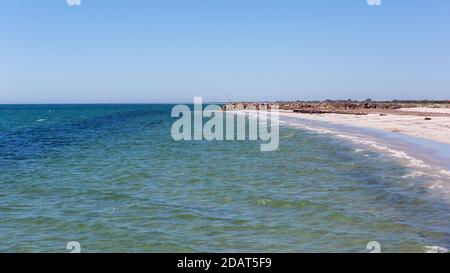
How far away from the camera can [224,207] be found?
15.0 meters

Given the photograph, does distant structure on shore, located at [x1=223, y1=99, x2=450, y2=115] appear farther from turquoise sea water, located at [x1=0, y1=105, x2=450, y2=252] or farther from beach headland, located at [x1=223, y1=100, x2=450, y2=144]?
turquoise sea water, located at [x1=0, y1=105, x2=450, y2=252]

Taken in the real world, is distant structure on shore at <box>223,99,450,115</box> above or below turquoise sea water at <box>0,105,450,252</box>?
above

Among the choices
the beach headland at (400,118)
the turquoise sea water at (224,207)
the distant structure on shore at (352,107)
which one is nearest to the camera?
the turquoise sea water at (224,207)

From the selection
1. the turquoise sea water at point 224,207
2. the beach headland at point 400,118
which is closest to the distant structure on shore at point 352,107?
the beach headland at point 400,118

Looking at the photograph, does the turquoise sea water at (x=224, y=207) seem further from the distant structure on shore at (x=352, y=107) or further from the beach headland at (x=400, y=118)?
the distant structure on shore at (x=352, y=107)

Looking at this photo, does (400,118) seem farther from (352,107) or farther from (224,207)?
(224,207)

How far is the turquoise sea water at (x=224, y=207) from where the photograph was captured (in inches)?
446

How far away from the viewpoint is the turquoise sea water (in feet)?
37.2

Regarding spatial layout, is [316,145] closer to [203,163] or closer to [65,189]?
[203,163]

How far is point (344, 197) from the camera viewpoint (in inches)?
632

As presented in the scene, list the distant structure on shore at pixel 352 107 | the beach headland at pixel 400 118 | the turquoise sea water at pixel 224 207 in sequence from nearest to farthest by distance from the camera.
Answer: the turquoise sea water at pixel 224 207 < the beach headland at pixel 400 118 < the distant structure on shore at pixel 352 107

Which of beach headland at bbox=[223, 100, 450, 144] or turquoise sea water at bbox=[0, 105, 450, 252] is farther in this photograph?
beach headland at bbox=[223, 100, 450, 144]

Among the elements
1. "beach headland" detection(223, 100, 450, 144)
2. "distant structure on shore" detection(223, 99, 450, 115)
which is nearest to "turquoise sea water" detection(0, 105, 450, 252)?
"beach headland" detection(223, 100, 450, 144)
